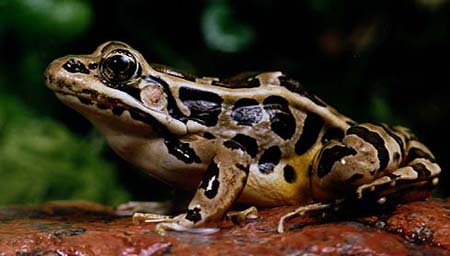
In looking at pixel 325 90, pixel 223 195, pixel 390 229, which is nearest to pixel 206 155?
pixel 223 195

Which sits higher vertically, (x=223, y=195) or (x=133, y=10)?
(x=133, y=10)

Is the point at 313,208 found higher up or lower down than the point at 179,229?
higher up

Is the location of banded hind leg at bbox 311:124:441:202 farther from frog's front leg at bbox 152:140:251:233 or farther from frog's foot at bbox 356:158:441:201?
frog's front leg at bbox 152:140:251:233

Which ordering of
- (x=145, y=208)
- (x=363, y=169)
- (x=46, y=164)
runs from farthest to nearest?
1. (x=46, y=164)
2. (x=145, y=208)
3. (x=363, y=169)

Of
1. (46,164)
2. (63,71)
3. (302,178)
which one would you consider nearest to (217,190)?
(302,178)

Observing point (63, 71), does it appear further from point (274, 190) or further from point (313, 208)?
point (313, 208)

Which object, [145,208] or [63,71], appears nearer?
[63,71]

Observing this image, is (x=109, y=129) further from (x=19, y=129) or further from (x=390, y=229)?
(x=19, y=129)

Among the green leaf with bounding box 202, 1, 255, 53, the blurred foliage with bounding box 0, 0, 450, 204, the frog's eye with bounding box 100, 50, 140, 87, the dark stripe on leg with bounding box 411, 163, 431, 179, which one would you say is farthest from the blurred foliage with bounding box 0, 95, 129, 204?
the dark stripe on leg with bounding box 411, 163, 431, 179
